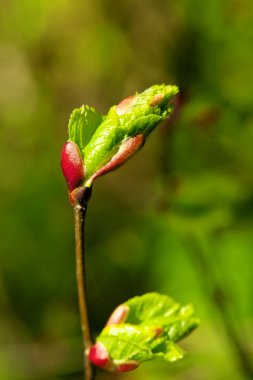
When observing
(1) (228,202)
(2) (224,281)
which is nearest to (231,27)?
(1) (228,202)

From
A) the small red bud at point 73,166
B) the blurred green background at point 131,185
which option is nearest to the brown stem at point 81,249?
the small red bud at point 73,166

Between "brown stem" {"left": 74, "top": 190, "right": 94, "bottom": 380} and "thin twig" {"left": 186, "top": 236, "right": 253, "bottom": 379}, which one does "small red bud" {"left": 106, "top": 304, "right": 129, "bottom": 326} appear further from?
"thin twig" {"left": 186, "top": 236, "right": 253, "bottom": 379}

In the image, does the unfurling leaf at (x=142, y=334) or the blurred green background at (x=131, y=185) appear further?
the blurred green background at (x=131, y=185)

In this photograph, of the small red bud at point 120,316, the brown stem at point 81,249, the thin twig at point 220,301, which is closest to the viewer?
the brown stem at point 81,249

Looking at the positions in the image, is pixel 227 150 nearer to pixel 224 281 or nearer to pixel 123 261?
pixel 224 281

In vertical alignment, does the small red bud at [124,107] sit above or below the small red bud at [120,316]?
above

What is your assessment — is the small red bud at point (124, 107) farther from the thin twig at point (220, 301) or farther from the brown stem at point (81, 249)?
the thin twig at point (220, 301)
